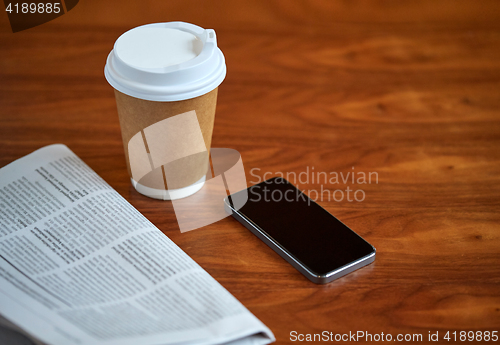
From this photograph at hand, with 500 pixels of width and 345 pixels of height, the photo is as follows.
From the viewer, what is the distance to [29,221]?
0.58 m

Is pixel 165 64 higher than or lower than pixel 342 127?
higher

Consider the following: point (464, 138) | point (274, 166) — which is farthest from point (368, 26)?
point (274, 166)

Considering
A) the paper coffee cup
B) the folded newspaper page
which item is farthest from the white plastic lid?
the folded newspaper page

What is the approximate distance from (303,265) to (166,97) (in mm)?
231

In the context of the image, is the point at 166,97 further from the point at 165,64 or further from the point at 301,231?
the point at 301,231

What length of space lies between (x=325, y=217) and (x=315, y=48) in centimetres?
49

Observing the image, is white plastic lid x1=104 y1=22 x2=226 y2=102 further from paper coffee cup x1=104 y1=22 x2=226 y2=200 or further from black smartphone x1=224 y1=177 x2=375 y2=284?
black smartphone x1=224 y1=177 x2=375 y2=284

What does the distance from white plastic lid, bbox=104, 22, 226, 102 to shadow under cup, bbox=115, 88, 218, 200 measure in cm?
2

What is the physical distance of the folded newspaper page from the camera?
45cm

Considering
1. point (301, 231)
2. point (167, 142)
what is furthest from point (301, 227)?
point (167, 142)

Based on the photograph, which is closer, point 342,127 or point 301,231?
point 301,231

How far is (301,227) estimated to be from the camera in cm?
58

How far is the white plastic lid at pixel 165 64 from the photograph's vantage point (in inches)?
20.9

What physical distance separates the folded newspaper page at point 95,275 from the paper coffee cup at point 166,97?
0.07 m
